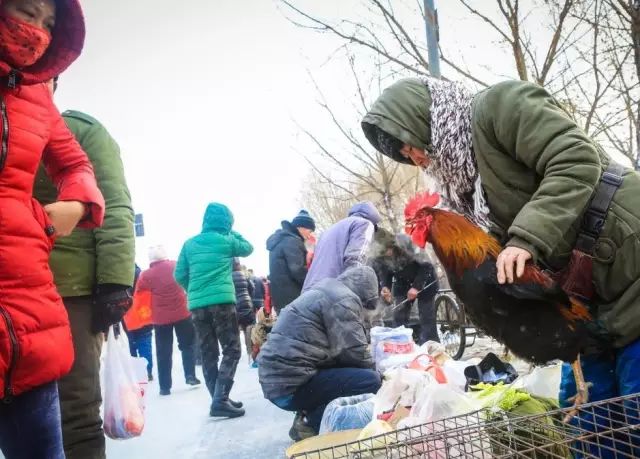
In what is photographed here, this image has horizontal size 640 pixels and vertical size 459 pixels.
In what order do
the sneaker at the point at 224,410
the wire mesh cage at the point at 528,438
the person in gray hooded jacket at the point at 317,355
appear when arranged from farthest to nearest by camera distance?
1. the sneaker at the point at 224,410
2. the person in gray hooded jacket at the point at 317,355
3. the wire mesh cage at the point at 528,438

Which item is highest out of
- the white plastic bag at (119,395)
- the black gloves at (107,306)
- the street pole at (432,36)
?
the street pole at (432,36)

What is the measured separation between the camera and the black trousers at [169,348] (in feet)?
20.7

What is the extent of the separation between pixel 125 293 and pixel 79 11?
3.72ft

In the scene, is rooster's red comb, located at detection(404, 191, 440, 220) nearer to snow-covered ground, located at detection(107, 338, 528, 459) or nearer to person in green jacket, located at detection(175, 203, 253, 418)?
snow-covered ground, located at detection(107, 338, 528, 459)

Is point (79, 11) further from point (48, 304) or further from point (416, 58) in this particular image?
point (416, 58)

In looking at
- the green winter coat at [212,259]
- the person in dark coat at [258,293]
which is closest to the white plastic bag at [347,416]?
the green winter coat at [212,259]

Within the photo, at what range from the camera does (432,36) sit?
14.4 ft

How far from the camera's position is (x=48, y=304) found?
1.42 metres

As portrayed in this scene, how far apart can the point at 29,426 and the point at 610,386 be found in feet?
6.06

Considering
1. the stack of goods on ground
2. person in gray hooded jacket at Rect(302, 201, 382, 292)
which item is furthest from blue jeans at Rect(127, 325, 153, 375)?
the stack of goods on ground

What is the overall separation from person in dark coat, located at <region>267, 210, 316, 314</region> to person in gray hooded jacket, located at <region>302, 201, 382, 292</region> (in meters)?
1.02

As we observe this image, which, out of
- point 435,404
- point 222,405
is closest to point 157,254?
point 222,405

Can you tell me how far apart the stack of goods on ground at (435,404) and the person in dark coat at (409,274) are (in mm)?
2407

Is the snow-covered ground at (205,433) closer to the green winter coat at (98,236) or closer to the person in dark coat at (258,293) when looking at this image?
the green winter coat at (98,236)
